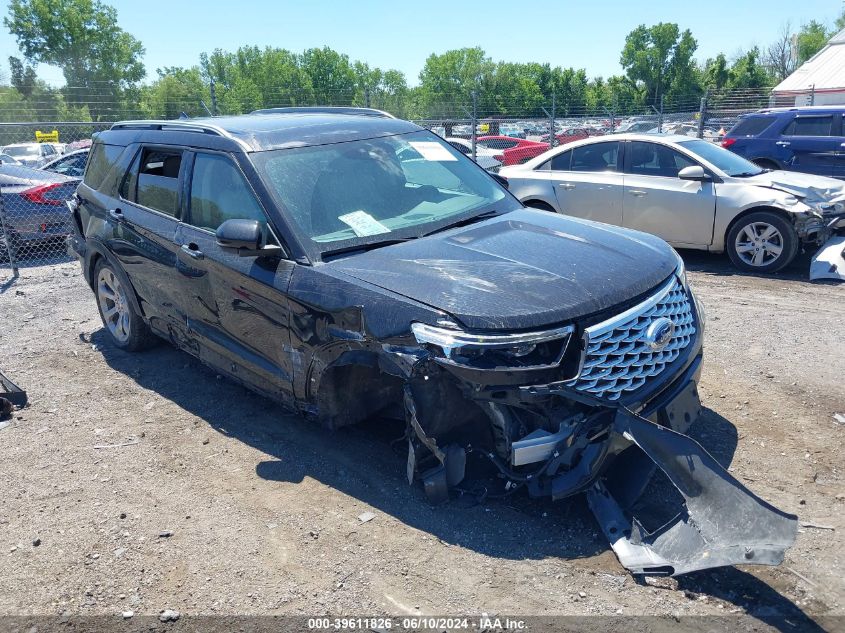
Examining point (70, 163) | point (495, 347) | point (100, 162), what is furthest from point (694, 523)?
point (70, 163)

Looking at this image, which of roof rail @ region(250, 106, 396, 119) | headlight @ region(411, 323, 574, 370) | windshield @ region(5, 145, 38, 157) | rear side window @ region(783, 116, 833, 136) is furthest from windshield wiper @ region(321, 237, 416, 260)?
windshield @ region(5, 145, 38, 157)

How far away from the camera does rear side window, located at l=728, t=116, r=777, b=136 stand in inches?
503

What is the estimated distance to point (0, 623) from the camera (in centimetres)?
301

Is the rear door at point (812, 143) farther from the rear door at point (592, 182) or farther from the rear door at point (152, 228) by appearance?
the rear door at point (152, 228)

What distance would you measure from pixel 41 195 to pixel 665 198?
28.1ft

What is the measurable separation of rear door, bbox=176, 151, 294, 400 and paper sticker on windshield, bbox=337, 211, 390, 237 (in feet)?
1.44

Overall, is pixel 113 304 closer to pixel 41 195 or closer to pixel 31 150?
pixel 41 195

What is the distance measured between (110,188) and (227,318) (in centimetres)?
211

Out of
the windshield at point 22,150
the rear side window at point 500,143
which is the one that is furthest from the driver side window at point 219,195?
the windshield at point 22,150

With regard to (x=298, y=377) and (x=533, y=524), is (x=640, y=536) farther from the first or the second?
(x=298, y=377)

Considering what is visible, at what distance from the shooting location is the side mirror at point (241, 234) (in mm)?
3834

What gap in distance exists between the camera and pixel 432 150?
506 cm

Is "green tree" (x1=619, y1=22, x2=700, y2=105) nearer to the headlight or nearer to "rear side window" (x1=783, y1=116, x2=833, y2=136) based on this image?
"rear side window" (x1=783, y1=116, x2=833, y2=136)

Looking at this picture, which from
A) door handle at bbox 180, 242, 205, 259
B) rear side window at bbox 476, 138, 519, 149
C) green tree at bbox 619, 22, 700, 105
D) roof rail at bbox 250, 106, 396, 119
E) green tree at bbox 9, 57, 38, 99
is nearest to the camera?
door handle at bbox 180, 242, 205, 259
